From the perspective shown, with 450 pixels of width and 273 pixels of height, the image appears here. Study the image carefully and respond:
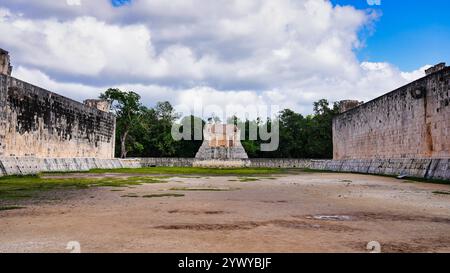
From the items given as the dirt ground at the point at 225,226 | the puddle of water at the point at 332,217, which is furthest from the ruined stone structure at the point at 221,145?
the puddle of water at the point at 332,217

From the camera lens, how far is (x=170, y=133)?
48938mm

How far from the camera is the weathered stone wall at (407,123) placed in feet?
48.3

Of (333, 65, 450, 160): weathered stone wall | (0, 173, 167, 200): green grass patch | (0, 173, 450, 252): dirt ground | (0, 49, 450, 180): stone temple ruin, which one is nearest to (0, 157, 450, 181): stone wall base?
Result: (0, 49, 450, 180): stone temple ruin

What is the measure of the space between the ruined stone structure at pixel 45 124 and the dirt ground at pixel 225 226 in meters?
9.97

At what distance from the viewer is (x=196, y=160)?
37.6 meters

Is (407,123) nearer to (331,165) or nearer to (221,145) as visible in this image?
(331,165)

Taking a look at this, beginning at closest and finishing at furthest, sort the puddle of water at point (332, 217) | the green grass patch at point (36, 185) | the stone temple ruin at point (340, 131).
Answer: the puddle of water at point (332, 217)
the green grass patch at point (36, 185)
the stone temple ruin at point (340, 131)

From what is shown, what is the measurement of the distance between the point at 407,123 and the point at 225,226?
15815mm

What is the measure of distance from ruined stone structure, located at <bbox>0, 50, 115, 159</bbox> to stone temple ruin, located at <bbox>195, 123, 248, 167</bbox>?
48.7 ft

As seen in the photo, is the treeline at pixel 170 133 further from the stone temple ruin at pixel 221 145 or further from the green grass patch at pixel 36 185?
the green grass patch at pixel 36 185

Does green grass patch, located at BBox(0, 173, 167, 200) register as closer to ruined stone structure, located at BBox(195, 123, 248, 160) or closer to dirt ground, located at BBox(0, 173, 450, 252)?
dirt ground, located at BBox(0, 173, 450, 252)

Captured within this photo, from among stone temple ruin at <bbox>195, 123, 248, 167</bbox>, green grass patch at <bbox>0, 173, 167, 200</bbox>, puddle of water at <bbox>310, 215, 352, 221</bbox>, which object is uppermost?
stone temple ruin at <bbox>195, 123, 248, 167</bbox>

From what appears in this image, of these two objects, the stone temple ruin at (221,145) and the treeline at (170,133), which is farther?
the treeline at (170,133)

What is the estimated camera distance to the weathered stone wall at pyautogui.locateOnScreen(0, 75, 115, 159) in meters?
14.7
